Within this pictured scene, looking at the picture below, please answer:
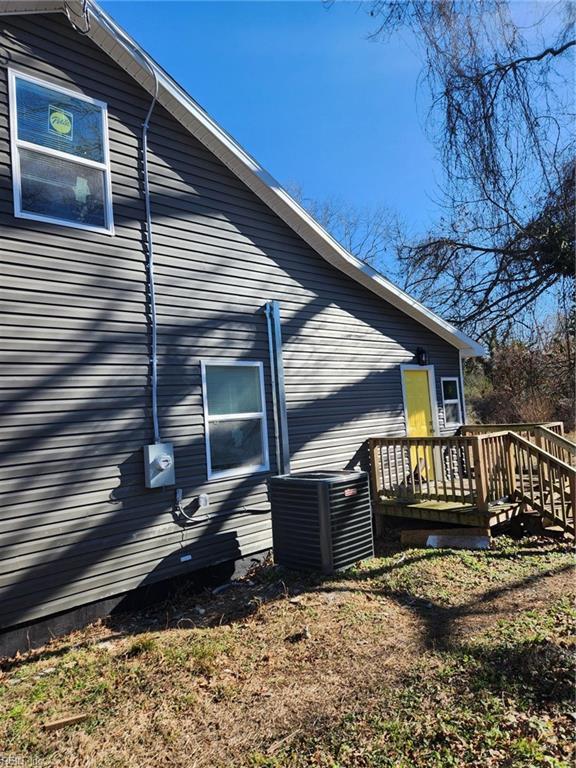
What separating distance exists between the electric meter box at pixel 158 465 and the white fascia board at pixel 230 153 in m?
3.46

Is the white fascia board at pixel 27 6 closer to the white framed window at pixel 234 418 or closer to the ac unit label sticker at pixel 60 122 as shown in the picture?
the ac unit label sticker at pixel 60 122

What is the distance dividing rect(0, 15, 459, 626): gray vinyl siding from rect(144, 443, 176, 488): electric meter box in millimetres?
107

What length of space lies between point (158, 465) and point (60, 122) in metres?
3.34

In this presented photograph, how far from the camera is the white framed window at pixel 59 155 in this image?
454 centimetres

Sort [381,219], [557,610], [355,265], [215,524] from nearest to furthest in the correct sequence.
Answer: [557,610] < [215,524] < [355,265] < [381,219]

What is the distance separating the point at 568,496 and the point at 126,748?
6.57m

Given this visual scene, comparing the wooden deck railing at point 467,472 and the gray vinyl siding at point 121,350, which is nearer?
the gray vinyl siding at point 121,350

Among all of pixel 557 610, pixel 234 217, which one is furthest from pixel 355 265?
pixel 557 610

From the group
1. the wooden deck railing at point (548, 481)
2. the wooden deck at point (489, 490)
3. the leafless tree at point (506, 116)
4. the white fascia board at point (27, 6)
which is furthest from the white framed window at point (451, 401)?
the white fascia board at point (27, 6)

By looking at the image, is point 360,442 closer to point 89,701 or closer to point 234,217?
point 234,217

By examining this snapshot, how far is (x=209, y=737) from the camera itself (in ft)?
9.54

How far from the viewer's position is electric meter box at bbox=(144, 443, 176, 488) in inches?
199

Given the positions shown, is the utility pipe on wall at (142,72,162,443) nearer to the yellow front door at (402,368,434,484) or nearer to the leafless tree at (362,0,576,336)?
the leafless tree at (362,0,576,336)

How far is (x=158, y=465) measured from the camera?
5.09m
